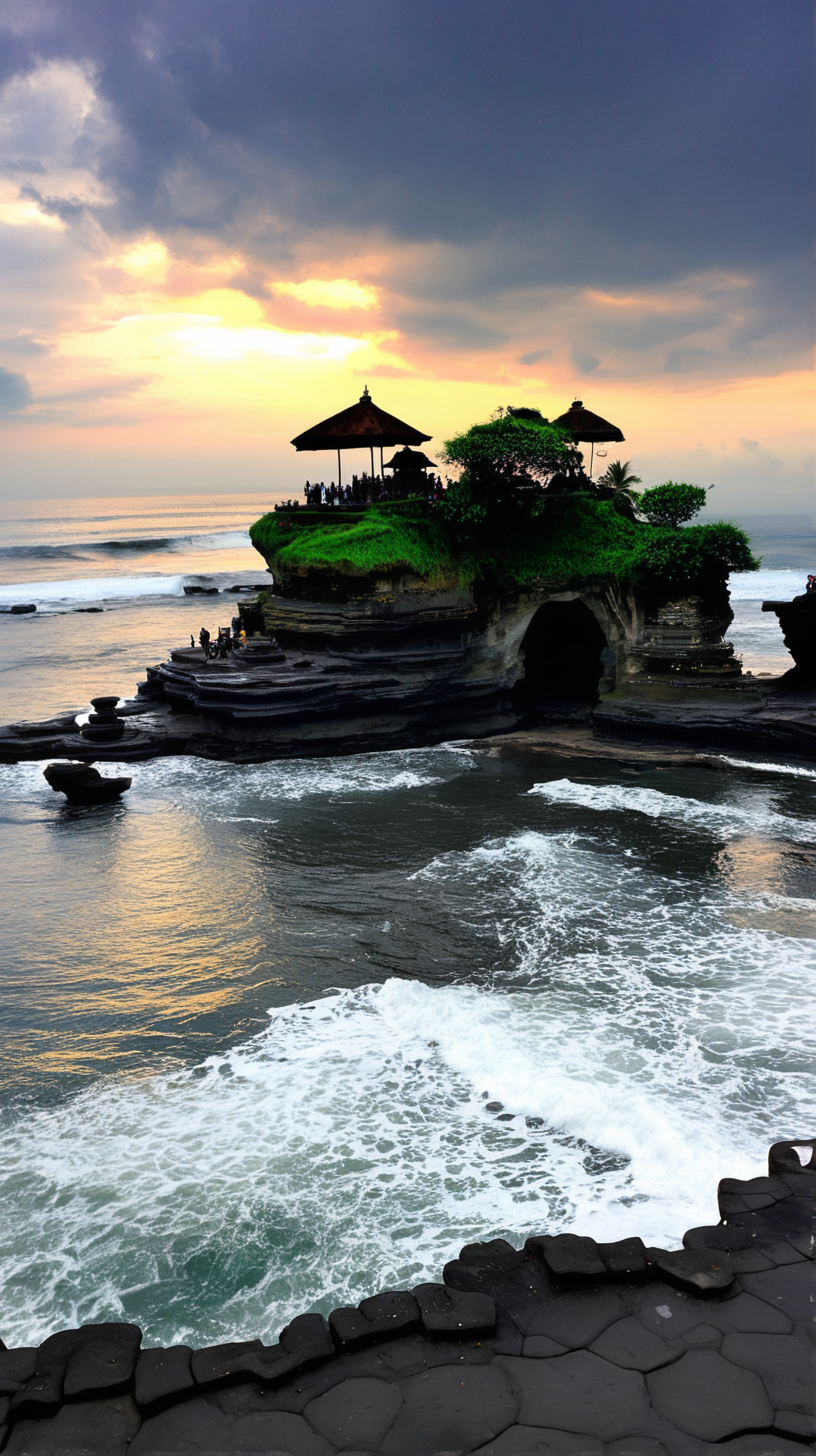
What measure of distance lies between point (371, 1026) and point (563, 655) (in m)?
20.7

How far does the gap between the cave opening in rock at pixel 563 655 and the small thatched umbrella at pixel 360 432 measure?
717 centimetres

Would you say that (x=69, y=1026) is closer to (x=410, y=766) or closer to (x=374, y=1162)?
(x=374, y=1162)

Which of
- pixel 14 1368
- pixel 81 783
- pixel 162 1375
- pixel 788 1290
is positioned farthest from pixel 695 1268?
pixel 81 783

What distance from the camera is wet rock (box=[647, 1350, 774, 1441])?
16.3ft

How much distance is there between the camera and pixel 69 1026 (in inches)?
456

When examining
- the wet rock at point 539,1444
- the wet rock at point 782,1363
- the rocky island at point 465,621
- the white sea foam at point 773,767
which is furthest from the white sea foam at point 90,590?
the wet rock at point 782,1363

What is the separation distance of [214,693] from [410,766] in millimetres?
5618

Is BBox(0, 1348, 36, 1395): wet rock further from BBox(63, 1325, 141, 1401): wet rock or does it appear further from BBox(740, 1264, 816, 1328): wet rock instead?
BBox(740, 1264, 816, 1328): wet rock

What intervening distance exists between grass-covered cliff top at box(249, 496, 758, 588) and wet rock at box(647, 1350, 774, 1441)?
21.7 m

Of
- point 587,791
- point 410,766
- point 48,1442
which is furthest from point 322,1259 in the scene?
point 410,766

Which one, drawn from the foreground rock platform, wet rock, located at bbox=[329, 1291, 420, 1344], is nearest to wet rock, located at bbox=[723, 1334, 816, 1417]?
the foreground rock platform

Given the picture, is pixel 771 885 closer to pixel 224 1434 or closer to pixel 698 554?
pixel 698 554

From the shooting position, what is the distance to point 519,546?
27328mm

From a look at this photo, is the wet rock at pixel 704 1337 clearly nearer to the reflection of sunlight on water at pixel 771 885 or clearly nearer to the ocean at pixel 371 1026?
the ocean at pixel 371 1026
